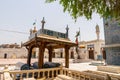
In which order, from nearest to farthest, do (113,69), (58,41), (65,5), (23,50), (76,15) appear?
1. (65,5)
2. (76,15)
3. (58,41)
4. (113,69)
5. (23,50)

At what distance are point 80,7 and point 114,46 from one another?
999 centimetres

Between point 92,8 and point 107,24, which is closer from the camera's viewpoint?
point 92,8

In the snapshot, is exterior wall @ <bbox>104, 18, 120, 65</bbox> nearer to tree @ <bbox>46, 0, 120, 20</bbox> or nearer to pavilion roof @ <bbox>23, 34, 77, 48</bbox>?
pavilion roof @ <bbox>23, 34, 77, 48</bbox>

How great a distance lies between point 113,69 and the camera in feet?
36.2

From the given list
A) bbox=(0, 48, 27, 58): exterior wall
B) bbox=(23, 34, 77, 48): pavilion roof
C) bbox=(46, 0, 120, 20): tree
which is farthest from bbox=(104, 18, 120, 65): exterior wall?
bbox=(0, 48, 27, 58): exterior wall

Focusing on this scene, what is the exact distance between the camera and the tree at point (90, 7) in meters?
3.73

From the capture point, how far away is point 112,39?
12.9 m

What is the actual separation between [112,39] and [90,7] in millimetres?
10198

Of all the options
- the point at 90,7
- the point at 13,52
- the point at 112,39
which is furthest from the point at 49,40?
the point at 13,52

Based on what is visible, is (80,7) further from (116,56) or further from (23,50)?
(23,50)

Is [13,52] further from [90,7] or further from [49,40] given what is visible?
[90,7]

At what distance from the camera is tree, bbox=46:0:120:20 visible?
373 centimetres

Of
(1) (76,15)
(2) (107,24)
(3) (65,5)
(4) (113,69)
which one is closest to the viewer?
(3) (65,5)

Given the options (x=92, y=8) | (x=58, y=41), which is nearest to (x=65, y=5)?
(x=92, y=8)
